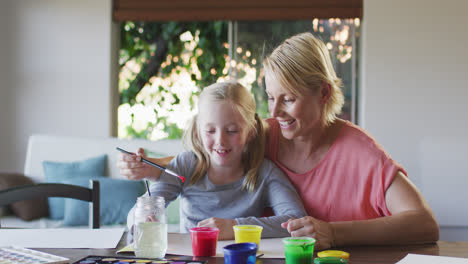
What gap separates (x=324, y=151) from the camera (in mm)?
1734

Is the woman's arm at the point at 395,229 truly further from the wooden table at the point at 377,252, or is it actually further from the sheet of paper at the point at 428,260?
the sheet of paper at the point at 428,260

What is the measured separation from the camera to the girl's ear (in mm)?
1677

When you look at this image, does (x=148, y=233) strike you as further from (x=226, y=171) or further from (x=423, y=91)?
(x=423, y=91)

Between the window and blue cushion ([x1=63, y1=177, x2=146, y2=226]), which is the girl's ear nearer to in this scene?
blue cushion ([x1=63, y1=177, x2=146, y2=226])

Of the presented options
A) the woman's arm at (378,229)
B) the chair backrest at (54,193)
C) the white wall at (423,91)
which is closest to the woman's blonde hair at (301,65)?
the woman's arm at (378,229)

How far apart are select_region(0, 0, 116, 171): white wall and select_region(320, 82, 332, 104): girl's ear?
11.1ft

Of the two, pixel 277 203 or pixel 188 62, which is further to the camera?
pixel 188 62

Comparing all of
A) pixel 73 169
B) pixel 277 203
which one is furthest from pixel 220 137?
pixel 73 169

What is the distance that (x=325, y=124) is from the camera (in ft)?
5.73

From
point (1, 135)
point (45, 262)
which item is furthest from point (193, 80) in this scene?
point (45, 262)

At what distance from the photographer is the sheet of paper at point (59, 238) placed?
4.48ft

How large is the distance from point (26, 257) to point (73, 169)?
8.59ft

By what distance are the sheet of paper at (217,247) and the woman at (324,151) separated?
0.26 m

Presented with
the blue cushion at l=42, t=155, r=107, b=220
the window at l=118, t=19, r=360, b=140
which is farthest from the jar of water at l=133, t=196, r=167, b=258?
the window at l=118, t=19, r=360, b=140
